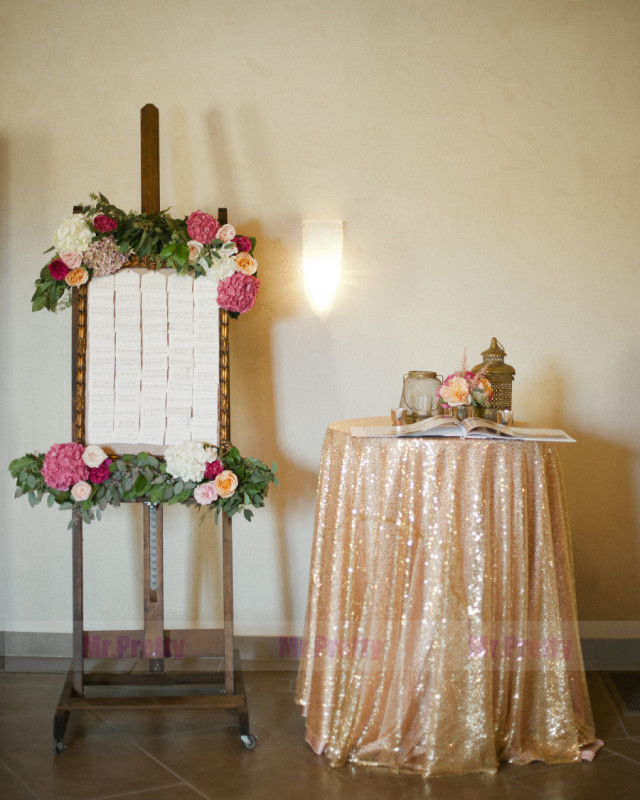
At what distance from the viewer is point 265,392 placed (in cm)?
320

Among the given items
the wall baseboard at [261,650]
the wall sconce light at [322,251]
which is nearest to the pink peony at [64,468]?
the wall baseboard at [261,650]

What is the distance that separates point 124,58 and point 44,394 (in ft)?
4.30

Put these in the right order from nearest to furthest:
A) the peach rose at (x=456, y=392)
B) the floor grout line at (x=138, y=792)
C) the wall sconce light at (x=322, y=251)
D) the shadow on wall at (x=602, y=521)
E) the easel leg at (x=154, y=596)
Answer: the floor grout line at (x=138, y=792) < the peach rose at (x=456, y=392) < the easel leg at (x=154, y=596) < the wall sconce light at (x=322, y=251) < the shadow on wall at (x=602, y=521)

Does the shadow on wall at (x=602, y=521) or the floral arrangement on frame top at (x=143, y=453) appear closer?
the floral arrangement on frame top at (x=143, y=453)

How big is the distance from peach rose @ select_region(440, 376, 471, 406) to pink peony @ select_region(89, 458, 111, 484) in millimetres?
1026

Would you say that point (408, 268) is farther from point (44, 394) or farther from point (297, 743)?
point (297, 743)

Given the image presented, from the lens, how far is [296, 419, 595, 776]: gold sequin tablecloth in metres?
2.20

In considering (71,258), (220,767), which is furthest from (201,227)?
(220,767)

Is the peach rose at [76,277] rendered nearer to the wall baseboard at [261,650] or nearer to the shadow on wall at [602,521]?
the wall baseboard at [261,650]

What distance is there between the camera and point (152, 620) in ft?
8.82

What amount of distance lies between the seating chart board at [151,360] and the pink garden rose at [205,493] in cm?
16

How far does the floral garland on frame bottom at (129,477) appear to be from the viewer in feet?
8.02

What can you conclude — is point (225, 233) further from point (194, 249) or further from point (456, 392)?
point (456, 392)

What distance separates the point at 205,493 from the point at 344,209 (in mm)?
1288
